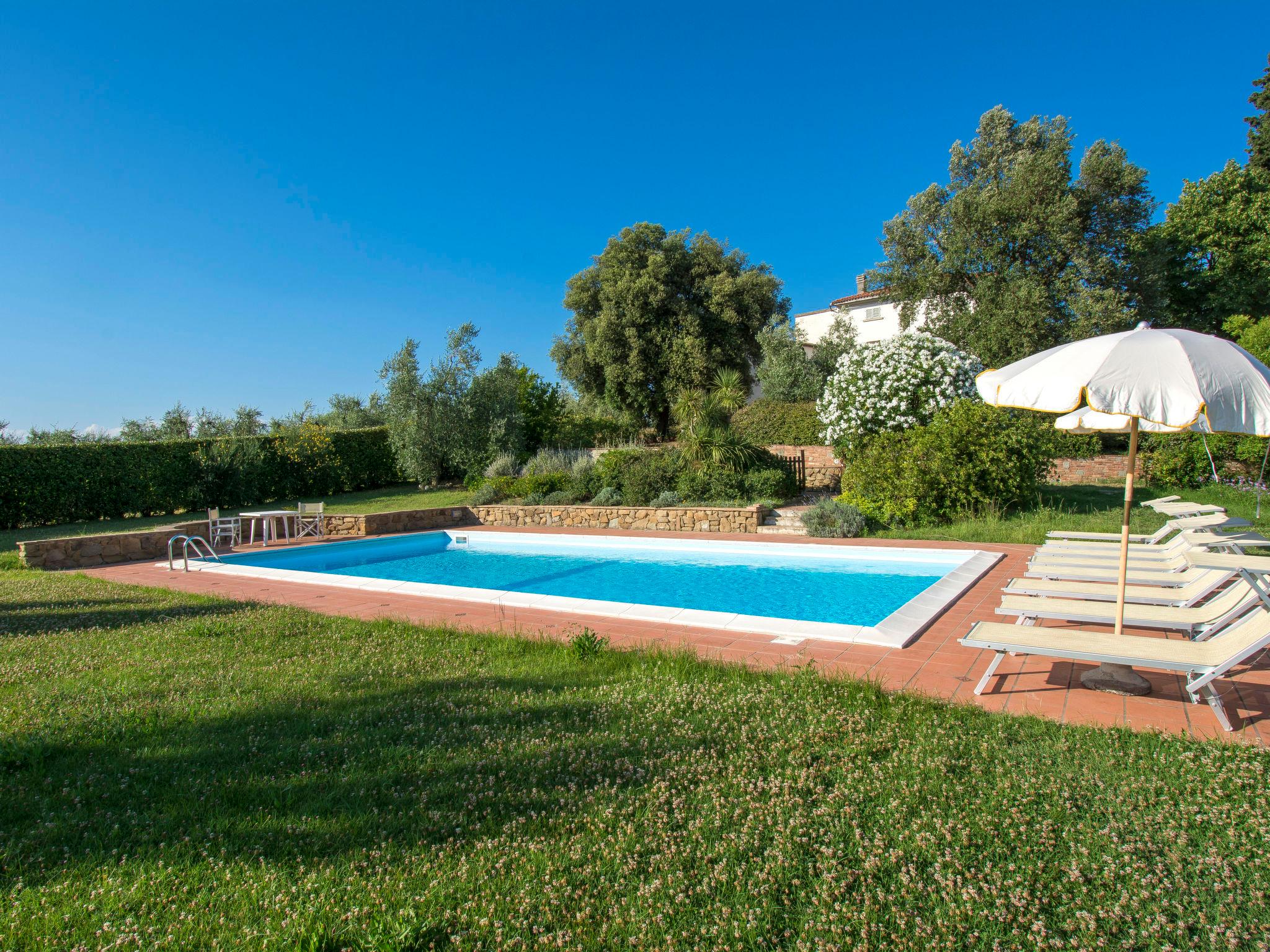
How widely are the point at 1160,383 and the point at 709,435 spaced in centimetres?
1183

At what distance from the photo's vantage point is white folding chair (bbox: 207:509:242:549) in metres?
12.1

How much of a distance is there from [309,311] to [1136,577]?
87.3 ft

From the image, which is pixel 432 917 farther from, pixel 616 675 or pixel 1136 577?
pixel 1136 577

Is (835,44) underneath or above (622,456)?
above

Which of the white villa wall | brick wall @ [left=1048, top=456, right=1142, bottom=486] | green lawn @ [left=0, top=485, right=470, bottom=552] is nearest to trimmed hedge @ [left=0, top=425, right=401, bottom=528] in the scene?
green lawn @ [left=0, top=485, right=470, bottom=552]

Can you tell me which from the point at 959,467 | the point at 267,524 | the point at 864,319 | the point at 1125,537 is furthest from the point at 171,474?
the point at 864,319

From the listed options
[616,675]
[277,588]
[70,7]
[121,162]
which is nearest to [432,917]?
[616,675]

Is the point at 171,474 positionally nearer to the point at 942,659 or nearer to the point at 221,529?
the point at 221,529

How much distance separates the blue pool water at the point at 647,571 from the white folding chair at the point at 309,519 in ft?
4.63

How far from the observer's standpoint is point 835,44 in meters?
16.7

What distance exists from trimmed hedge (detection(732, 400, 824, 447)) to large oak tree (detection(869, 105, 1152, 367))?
5540 millimetres

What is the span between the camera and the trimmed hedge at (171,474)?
1403 cm

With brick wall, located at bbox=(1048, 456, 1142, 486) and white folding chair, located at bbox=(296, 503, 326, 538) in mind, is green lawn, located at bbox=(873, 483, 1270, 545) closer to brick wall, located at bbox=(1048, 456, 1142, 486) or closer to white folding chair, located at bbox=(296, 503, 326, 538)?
brick wall, located at bbox=(1048, 456, 1142, 486)

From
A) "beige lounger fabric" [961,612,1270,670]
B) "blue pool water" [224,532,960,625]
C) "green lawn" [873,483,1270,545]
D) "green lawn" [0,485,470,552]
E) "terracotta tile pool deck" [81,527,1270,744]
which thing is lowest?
"blue pool water" [224,532,960,625]
